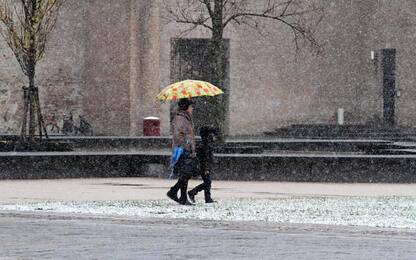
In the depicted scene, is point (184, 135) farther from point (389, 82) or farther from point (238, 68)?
point (389, 82)

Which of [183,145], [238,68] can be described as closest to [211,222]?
[183,145]

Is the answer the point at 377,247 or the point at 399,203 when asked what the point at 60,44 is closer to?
the point at 399,203

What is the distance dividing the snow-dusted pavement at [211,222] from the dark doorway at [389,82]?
26.7 m

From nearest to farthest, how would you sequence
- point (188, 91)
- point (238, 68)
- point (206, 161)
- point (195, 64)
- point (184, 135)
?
point (184, 135) → point (206, 161) → point (188, 91) → point (195, 64) → point (238, 68)

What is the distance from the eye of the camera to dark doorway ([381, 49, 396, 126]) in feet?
174

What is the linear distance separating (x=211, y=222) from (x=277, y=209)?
2.50 meters

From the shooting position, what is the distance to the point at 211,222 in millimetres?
18391

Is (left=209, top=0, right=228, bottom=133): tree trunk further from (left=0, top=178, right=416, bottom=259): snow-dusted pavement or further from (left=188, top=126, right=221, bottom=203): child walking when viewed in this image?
(left=188, top=126, right=221, bottom=203): child walking

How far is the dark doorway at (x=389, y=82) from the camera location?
174 ft

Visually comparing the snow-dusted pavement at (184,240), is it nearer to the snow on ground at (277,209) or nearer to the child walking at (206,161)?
the snow on ground at (277,209)

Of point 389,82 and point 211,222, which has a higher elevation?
point 389,82

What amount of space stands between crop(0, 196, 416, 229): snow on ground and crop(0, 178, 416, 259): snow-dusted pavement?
0.05 feet

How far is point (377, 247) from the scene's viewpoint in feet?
50.3

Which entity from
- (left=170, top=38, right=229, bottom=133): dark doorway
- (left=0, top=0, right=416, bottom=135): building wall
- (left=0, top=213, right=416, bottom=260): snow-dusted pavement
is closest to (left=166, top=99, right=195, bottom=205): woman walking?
(left=0, top=213, right=416, bottom=260): snow-dusted pavement
